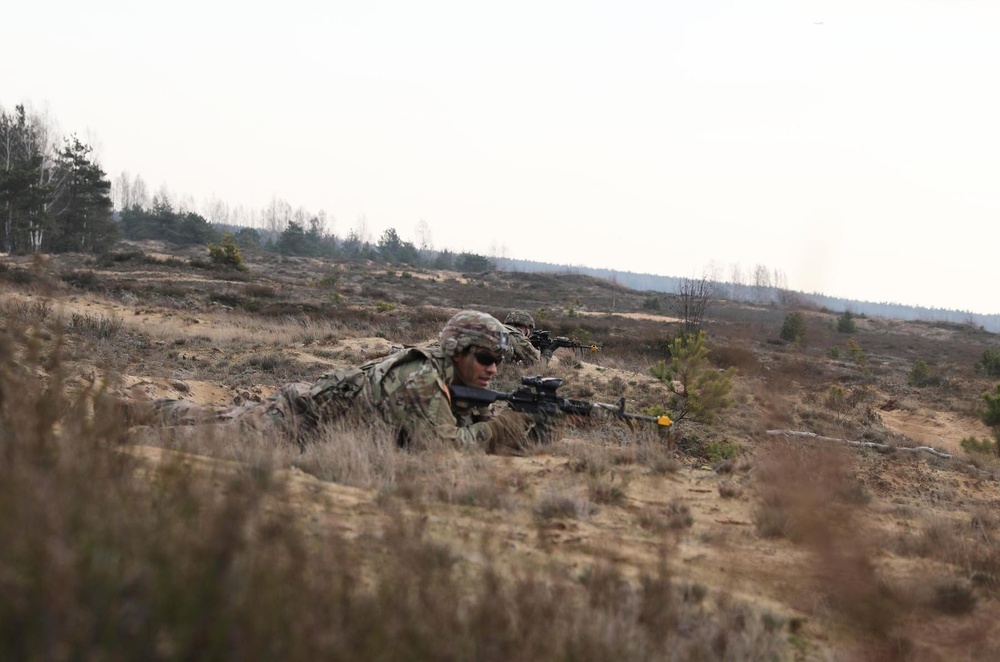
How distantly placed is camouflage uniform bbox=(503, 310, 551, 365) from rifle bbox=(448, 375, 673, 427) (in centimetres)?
371

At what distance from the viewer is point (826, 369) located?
62.7 ft

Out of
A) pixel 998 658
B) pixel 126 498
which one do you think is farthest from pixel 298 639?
pixel 998 658

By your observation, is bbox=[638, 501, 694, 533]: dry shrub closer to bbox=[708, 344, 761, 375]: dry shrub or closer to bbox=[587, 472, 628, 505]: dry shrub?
bbox=[587, 472, 628, 505]: dry shrub

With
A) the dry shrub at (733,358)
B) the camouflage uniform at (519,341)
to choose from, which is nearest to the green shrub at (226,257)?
the dry shrub at (733,358)

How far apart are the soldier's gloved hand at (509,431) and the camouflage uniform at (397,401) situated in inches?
1.9

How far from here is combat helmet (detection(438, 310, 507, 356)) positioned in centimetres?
501

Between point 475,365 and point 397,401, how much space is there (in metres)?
0.66

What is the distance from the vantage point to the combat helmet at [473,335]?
501cm

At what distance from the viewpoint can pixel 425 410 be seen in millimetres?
4816

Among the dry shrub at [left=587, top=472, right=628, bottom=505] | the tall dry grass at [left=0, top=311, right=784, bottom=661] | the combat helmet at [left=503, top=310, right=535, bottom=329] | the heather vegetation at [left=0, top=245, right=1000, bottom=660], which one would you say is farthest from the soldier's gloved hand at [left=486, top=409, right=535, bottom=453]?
the combat helmet at [left=503, top=310, right=535, bottom=329]

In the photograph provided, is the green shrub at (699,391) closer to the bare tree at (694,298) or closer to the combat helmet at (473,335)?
the combat helmet at (473,335)

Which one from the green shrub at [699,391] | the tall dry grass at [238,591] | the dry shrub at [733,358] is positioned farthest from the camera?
the dry shrub at [733,358]

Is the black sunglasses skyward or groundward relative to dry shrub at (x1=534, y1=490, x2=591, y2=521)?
skyward

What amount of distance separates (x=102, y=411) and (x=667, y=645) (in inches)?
87.5
